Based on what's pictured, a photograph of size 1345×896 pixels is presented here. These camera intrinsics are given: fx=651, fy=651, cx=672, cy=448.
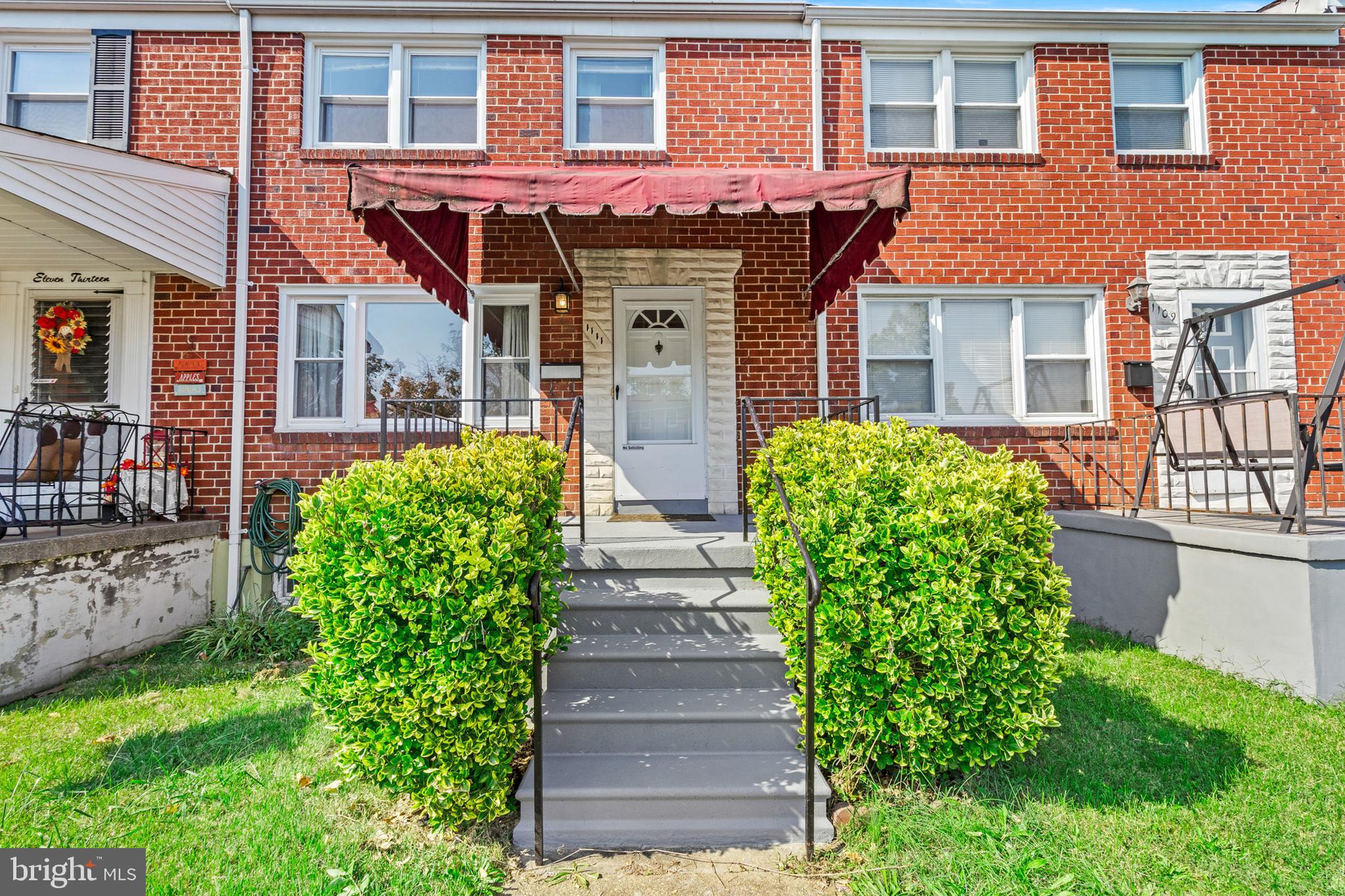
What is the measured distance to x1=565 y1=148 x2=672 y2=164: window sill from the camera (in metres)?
6.68

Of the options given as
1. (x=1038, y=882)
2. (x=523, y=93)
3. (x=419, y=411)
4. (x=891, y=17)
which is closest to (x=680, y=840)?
(x=1038, y=882)

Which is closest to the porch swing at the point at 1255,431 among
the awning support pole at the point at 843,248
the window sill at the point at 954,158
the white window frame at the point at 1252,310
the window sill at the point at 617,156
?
the white window frame at the point at 1252,310

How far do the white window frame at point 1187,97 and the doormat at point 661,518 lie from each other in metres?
5.91

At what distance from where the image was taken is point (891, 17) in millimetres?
6824

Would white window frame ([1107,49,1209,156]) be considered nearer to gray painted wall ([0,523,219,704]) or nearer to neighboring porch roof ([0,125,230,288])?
neighboring porch roof ([0,125,230,288])

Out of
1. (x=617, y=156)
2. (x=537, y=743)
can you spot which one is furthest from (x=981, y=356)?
(x=537, y=743)

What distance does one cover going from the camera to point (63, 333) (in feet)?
20.7

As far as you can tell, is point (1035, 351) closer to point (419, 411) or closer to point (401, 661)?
point (419, 411)

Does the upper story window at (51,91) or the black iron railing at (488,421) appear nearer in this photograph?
the black iron railing at (488,421)

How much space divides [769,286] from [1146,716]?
473 cm

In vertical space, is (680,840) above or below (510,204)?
below

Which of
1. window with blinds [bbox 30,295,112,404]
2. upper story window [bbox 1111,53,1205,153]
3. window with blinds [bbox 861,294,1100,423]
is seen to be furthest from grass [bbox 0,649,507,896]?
upper story window [bbox 1111,53,1205,153]

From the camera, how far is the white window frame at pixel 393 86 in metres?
6.68

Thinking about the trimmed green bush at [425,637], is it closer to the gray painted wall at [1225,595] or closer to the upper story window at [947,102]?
the gray painted wall at [1225,595]
